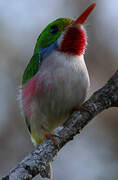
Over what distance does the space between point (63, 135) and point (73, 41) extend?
44.8 inches

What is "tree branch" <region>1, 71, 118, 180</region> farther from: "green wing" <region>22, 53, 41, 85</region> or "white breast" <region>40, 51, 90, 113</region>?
"green wing" <region>22, 53, 41, 85</region>

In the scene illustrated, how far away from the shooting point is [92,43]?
8.18 meters

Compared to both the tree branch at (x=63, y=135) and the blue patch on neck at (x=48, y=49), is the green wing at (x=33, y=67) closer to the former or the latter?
the blue patch on neck at (x=48, y=49)

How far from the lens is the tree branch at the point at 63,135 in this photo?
3.11 metres

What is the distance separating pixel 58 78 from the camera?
12.9ft

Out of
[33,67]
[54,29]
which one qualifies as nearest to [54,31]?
[54,29]

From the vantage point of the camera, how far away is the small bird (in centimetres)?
394

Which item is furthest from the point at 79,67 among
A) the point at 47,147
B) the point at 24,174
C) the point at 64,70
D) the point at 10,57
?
the point at 10,57

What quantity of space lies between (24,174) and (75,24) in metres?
1.77

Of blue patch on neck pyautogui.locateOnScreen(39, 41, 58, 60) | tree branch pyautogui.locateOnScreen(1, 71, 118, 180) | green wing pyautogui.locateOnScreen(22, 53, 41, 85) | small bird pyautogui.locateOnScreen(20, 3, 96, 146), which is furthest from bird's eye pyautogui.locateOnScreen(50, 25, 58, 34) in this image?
tree branch pyautogui.locateOnScreen(1, 71, 118, 180)

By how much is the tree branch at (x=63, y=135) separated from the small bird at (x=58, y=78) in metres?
0.43

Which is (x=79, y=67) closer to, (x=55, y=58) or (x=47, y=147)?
(x=55, y=58)

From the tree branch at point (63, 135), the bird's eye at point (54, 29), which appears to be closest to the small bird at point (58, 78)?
the bird's eye at point (54, 29)

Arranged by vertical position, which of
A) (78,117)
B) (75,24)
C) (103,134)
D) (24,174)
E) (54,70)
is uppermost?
(103,134)
